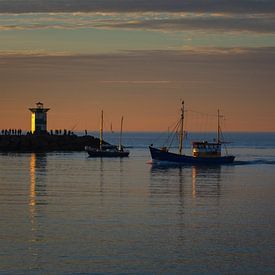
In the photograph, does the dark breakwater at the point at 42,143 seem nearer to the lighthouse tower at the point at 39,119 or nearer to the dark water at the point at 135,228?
the lighthouse tower at the point at 39,119

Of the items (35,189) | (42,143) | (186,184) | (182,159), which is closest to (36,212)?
(35,189)

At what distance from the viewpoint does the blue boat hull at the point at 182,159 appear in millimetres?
101312

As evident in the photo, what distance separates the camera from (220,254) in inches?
1235

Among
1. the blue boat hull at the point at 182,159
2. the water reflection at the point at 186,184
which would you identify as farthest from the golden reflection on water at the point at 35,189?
the blue boat hull at the point at 182,159

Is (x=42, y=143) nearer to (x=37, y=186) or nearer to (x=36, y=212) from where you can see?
(x=37, y=186)

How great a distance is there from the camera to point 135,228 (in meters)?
37.2

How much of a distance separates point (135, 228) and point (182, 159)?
64593 mm

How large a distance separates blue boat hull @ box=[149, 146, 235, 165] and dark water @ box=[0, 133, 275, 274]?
36966mm

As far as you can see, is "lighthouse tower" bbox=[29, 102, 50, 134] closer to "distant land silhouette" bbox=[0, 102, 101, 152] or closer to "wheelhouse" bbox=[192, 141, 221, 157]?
"distant land silhouette" bbox=[0, 102, 101, 152]

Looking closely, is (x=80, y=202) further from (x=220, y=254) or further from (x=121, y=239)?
(x=220, y=254)

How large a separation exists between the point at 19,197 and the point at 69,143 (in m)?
98.2

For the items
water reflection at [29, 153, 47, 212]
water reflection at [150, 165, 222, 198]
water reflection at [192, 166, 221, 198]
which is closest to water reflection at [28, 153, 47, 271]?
water reflection at [29, 153, 47, 212]

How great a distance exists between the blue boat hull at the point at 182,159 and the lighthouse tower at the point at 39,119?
44506mm

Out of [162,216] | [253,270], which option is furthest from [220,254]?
[162,216]
